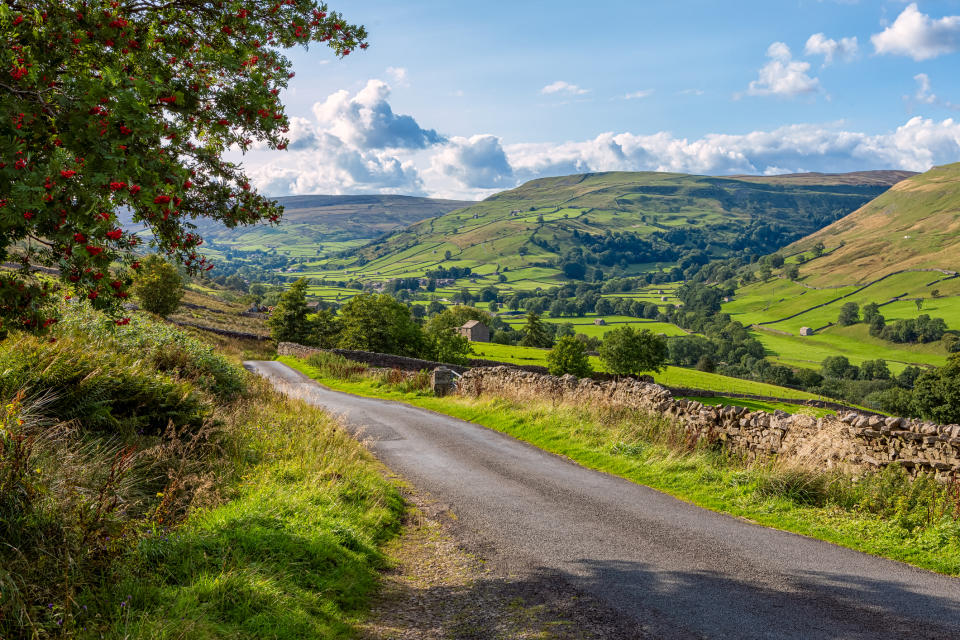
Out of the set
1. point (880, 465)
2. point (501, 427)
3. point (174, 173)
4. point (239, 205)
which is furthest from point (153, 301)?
point (880, 465)

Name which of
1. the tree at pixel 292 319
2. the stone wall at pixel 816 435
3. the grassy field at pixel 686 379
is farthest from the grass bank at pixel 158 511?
the grassy field at pixel 686 379

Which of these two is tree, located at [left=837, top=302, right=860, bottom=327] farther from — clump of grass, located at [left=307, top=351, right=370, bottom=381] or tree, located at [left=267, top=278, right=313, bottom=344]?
clump of grass, located at [left=307, top=351, right=370, bottom=381]

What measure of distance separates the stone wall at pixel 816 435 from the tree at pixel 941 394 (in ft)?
208

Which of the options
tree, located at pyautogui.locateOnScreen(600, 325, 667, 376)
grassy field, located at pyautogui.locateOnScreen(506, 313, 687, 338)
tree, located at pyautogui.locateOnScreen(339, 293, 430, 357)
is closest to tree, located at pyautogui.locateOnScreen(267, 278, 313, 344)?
tree, located at pyautogui.locateOnScreen(339, 293, 430, 357)

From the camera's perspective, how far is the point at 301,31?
8.23 metres

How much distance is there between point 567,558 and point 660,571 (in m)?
1.07

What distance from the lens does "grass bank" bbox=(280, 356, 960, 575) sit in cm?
735

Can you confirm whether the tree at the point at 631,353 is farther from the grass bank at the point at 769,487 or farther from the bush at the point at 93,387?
the bush at the point at 93,387

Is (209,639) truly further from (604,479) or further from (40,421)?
(604,479)

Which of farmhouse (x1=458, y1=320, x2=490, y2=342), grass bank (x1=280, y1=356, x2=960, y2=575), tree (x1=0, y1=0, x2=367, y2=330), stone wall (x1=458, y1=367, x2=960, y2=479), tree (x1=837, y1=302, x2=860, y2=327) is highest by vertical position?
tree (x1=0, y1=0, x2=367, y2=330)

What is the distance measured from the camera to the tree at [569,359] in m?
74.0

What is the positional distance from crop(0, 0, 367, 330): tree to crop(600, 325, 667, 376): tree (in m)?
79.2

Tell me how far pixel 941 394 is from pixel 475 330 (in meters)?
79.7

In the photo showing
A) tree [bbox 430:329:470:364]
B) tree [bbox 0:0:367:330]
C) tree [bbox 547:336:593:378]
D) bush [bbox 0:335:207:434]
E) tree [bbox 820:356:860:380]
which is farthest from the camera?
tree [bbox 820:356:860:380]
